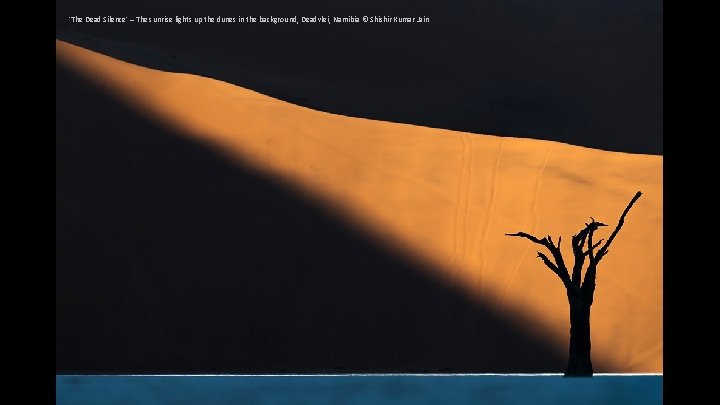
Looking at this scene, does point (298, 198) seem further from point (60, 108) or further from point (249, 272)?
point (60, 108)

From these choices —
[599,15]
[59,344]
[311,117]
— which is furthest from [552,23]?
[59,344]

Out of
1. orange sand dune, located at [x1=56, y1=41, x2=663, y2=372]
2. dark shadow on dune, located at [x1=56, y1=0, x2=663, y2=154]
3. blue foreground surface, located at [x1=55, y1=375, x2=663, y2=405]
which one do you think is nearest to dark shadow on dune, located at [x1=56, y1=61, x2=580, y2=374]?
orange sand dune, located at [x1=56, y1=41, x2=663, y2=372]

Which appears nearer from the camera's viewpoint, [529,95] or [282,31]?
[529,95]

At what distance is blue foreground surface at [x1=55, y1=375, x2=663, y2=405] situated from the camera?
21.2 ft

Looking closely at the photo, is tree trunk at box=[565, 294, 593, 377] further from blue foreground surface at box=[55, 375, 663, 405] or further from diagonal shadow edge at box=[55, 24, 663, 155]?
diagonal shadow edge at box=[55, 24, 663, 155]

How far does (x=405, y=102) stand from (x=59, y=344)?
8.41 meters

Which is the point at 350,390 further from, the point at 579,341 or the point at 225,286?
the point at 225,286

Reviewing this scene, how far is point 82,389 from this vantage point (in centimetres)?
662

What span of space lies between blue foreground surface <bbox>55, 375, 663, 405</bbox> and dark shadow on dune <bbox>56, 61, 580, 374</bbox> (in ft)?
19.6

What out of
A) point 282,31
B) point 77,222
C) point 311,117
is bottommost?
point 77,222

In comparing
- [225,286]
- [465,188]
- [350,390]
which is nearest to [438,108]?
[465,188]

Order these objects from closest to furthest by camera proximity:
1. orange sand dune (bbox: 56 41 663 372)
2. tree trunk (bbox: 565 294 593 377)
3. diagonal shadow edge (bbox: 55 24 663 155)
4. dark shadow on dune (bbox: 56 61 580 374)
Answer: tree trunk (bbox: 565 294 593 377) < dark shadow on dune (bbox: 56 61 580 374) < orange sand dune (bbox: 56 41 663 372) < diagonal shadow edge (bbox: 55 24 663 155)

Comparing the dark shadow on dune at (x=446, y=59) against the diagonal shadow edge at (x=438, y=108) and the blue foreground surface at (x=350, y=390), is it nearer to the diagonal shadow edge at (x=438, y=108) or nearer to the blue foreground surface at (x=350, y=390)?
the diagonal shadow edge at (x=438, y=108)

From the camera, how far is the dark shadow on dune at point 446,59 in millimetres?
19188
